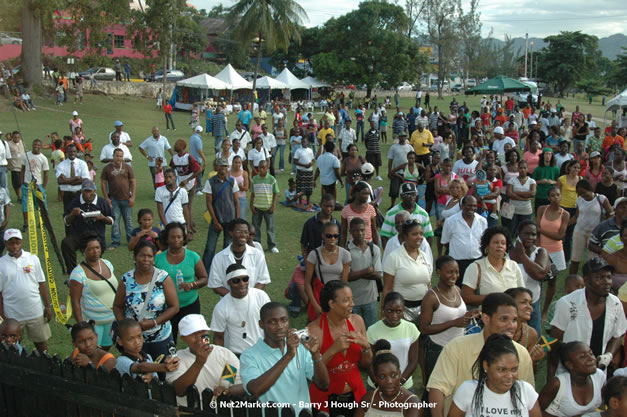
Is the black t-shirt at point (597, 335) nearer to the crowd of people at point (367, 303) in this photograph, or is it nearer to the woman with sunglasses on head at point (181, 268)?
the crowd of people at point (367, 303)

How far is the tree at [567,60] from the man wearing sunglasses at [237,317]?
218 ft

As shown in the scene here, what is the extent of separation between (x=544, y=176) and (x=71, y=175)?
27.2ft

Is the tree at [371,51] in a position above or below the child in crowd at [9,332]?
above

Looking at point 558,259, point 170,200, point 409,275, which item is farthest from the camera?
point 170,200

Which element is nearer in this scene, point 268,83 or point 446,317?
point 446,317

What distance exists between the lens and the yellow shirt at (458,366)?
3777 mm

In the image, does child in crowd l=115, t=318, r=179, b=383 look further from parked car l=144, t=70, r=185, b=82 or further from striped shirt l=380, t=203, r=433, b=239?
parked car l=144, t=70, r=185, b=82

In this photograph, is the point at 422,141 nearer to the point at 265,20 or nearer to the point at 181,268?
the point at 181,268

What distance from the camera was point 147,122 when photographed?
3206 centimetres

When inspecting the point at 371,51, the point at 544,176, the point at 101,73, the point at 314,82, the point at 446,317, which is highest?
the point at 371,51

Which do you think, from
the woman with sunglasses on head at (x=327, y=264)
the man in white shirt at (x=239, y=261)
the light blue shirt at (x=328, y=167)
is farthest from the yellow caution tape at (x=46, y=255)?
the light blue shirt at (x=328, y=167)

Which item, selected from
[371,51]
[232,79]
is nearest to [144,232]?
[232,79]

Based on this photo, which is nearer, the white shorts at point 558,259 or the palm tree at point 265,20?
the white shorts at point 558,259

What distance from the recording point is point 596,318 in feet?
16.3
